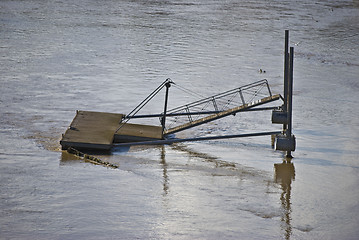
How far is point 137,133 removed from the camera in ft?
59.1

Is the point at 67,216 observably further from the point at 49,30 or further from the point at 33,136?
the point at 49,30

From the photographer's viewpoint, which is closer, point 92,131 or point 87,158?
point 87,158

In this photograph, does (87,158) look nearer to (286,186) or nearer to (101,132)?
(101,132)

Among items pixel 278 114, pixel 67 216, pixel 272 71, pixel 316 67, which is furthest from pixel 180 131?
pixel 316 67

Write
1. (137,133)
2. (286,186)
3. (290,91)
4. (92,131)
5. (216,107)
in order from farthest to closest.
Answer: (216,107) → (137,133) → (92,131) → (290,91) → (286,186)

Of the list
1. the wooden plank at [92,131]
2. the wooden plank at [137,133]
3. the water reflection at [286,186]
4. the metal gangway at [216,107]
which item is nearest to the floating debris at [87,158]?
the wooden plank at [92,131]

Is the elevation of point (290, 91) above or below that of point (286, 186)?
above

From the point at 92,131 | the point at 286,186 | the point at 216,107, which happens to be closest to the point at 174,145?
the point at 216,107

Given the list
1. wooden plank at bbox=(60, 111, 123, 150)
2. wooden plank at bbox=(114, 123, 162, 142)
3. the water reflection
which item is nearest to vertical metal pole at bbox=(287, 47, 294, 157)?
the water reflection

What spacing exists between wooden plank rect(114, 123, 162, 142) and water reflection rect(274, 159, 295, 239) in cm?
374

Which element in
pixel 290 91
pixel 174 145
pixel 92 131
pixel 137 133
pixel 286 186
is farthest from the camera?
pixel 174 145

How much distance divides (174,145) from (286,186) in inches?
161

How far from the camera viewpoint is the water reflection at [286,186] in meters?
13.1

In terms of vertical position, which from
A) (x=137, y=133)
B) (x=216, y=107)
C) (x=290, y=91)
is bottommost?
(x=137, y=133)
